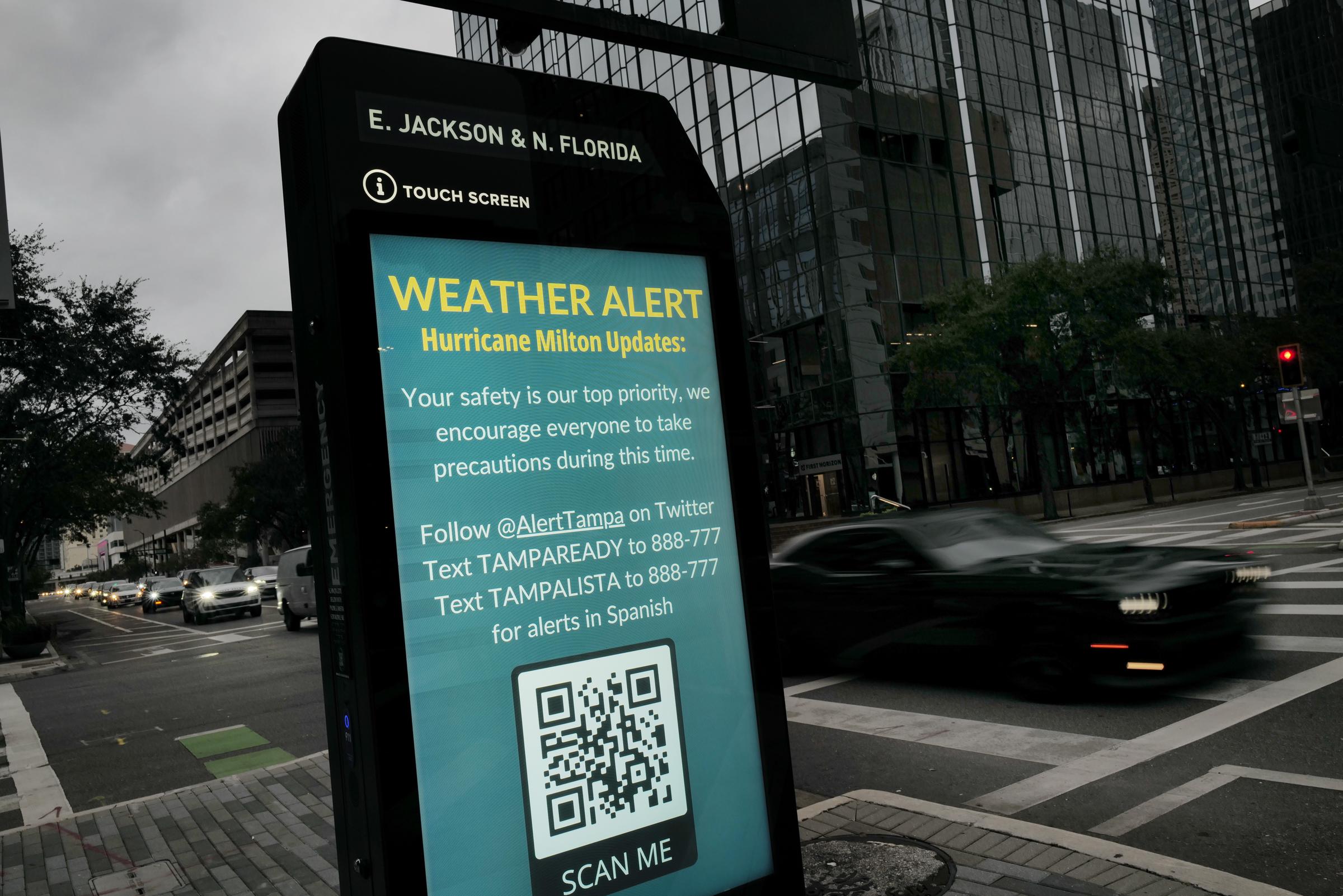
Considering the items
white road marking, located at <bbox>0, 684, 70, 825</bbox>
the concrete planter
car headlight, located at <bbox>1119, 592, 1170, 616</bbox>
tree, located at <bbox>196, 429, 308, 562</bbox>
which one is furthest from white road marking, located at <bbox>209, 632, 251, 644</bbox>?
tree, located at <bbox>196, 429, 308, 562</bbox>

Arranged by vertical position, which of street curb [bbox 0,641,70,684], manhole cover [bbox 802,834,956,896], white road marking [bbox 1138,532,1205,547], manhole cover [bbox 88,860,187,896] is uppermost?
manhole cover [bbox 802,834,956,896]

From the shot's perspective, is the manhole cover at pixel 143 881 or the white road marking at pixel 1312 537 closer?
the manhole cover at pixel 143 881

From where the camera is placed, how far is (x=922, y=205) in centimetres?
3994

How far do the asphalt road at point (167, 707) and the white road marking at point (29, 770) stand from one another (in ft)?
0.28

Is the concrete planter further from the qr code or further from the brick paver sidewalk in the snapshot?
the qr code

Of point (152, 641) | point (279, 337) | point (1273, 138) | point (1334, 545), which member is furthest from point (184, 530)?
point (1334, 545)

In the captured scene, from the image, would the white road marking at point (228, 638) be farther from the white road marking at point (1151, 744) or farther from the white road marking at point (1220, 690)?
the white road marking at point (1151, 744)

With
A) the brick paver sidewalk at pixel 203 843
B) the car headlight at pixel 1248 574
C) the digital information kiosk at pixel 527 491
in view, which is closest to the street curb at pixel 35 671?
the brick paver sidewalk at pixel 203 843

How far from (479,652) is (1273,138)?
8089 centimetres

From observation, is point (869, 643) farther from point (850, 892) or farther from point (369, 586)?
point (369, 586)

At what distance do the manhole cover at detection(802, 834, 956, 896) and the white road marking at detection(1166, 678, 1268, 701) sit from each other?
372cm

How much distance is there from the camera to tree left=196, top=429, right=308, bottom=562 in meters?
67.9

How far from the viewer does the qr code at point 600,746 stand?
2.90 metres

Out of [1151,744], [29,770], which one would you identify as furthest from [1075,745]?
[29,770]
